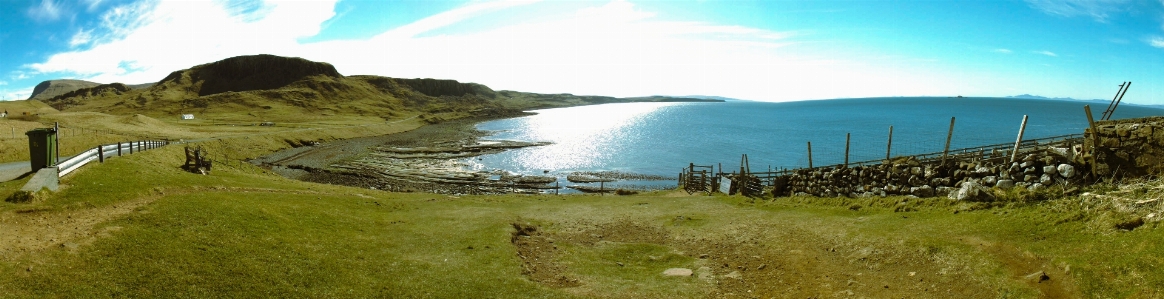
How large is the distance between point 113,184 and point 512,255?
17.1 meters

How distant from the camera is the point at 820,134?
127 meters

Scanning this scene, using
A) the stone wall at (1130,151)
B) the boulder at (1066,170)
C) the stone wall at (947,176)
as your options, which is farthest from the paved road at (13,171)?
the stone wall at (1130,151)

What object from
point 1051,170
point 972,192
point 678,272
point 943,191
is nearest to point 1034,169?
point 1051,170

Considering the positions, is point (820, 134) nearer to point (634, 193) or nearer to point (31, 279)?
point (634, 193)

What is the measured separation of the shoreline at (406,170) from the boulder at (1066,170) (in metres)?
38.4

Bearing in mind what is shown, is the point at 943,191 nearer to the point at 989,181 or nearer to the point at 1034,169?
the point at 989,181

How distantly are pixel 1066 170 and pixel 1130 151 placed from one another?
1709 millimetres

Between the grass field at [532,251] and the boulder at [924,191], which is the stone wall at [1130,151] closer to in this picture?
the grass field at [532,251]

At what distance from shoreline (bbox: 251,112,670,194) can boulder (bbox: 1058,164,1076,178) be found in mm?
38443

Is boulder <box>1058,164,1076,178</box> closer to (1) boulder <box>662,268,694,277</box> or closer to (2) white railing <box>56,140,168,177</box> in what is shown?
(1) boulder <box>662,268,694,277</box>

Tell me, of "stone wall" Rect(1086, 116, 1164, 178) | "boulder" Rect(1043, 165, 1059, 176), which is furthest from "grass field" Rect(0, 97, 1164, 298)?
"boulder" Rect(1043, 165, 1059, 176)

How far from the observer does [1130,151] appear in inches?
682

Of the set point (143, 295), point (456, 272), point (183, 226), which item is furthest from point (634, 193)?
point (143, 295)

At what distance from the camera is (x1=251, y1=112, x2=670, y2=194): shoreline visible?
55094 millimetres
